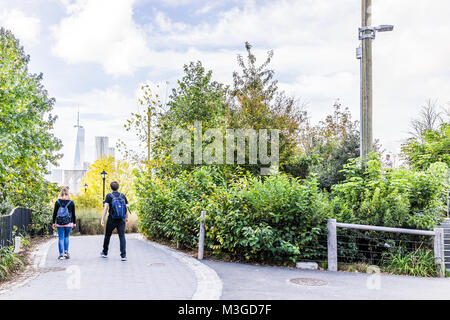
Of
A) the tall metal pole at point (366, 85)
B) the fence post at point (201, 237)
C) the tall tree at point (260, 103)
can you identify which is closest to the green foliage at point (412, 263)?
the tall metal pole at point (366, 85)

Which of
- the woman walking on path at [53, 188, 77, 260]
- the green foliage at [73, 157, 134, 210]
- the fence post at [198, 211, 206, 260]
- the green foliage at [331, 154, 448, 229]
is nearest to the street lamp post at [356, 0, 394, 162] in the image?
the green foliage at [331, 154, 448, 229]

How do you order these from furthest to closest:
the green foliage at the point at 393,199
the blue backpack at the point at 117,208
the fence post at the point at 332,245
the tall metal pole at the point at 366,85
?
the tall metal pole at the point at 366,85 → the blue backpack at the point at 117,208 → the green foliage at the point at 393,199 → the fence post at the point at 332,245

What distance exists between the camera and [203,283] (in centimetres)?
614

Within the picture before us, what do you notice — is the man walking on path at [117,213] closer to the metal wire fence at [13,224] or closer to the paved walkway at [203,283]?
the paved walkway at [203,283]

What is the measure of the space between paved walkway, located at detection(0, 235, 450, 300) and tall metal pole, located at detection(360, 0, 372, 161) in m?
3.86

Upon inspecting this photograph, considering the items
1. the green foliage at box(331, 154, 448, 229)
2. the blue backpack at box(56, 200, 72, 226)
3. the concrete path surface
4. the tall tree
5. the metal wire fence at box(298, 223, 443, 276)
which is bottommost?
the concrete path surface

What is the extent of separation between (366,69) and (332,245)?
5.04m

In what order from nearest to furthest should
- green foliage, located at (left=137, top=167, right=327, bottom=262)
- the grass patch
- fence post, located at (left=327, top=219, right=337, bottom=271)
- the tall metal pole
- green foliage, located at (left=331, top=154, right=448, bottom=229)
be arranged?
the grass patch
fence post, located at (left=327, top=219, right=337, bottom=271)
green foliage, located at (left=137, top=167, right=327, bottom=262)
green foliage, located at (left=331, top=154, right=448, bottom=229)
the tall metal pole

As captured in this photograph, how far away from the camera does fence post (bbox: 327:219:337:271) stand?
759cm

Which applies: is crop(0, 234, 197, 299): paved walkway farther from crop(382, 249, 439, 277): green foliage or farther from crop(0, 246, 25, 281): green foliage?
crop(382, 249, 439, 277): green foliage

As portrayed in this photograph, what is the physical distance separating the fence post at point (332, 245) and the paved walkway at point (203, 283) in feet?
1.20

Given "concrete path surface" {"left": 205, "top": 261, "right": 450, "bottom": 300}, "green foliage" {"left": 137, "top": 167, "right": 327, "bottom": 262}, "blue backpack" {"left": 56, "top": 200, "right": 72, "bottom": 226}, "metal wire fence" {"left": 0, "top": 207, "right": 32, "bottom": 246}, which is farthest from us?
"metal wire fence" {"left": 0, "top": 207, "right": 32, "bottom": 246}

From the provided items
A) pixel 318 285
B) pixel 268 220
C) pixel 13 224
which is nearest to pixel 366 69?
pixel 268 220

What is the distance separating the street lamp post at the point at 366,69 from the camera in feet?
32.6
